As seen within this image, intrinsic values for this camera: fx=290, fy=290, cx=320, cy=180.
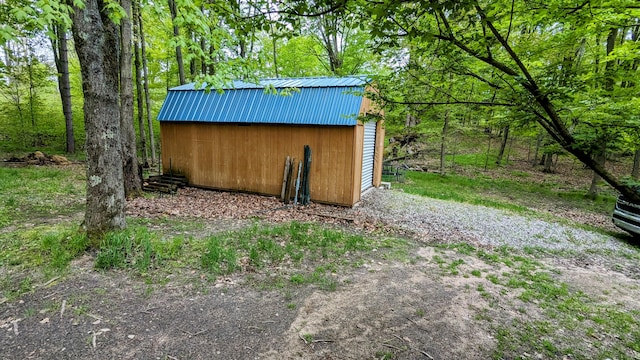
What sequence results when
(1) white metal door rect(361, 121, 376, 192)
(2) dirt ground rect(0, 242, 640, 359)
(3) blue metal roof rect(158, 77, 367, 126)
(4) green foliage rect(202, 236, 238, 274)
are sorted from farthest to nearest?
(1) white metal door rect(361, 121, 376, 192)
(3) blue metal roof rect(158, 77, 367, 126)
(4) green foliage rect(202, 236, 238, 274)
(2) dirt ground rect(0, 242, 640, 359)

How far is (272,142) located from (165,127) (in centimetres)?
411

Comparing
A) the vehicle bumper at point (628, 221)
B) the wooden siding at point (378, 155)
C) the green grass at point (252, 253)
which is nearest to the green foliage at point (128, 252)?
the green grass at point (252, 253)

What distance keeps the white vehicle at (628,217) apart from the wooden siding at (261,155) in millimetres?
6295

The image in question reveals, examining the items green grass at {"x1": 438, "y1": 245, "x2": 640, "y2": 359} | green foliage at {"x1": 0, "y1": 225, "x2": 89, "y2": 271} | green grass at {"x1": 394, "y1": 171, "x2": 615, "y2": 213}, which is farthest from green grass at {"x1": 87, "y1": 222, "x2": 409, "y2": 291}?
green grass at {"x1": 394, "y1": 171, "x2": 615, "y2": 213}

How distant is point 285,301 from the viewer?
3381mm

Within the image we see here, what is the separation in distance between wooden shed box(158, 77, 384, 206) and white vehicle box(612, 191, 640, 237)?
635 centimetres

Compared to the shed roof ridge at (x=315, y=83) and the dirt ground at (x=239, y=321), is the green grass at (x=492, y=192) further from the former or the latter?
the dirt ground at (x=239, y=321)

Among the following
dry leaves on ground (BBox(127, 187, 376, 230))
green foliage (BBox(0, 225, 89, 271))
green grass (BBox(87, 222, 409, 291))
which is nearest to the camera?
green foliage (BBox(0, 225, 89, 271))

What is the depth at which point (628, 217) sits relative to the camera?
6.75 m

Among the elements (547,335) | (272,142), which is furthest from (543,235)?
(272,142)

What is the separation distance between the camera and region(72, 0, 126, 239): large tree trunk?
3.62 metres

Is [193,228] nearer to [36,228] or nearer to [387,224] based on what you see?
[36,228]

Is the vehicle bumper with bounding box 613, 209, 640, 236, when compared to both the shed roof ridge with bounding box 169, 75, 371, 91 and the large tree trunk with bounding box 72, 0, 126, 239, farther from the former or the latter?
the large tree trunk with bounding box 72, 0, 126, 239

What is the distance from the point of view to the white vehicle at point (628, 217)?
257 inches
